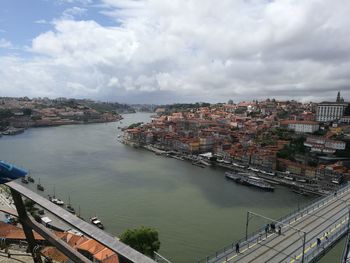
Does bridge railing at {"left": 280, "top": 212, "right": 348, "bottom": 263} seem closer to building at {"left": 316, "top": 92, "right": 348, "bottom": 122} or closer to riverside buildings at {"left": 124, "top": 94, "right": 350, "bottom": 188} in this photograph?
riverside buildings at {"left": 124, "top": 94, "right": 350, "bottom": 188}

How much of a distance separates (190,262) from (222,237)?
1252mm

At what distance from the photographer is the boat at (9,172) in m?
0.77

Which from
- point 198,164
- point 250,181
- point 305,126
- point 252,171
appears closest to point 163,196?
point 250,181

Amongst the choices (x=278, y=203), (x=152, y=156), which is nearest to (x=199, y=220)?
(x=278, y=203)

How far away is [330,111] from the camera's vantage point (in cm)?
2297

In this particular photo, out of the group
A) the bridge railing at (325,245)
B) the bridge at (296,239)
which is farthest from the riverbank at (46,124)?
the bridge railing at (325,245)

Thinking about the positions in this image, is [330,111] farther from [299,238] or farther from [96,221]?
[96,221]

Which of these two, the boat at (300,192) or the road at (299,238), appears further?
the boat at (300,192)

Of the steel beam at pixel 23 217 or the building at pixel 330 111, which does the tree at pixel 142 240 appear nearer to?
the steel beam at pixel 23 217

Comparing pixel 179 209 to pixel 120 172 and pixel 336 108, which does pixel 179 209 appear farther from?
pixel 336 108

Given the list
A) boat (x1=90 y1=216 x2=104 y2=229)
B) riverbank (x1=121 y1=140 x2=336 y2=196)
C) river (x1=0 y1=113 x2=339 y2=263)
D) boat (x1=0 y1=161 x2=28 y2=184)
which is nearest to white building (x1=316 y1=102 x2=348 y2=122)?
riverbank (x1=121 y1=140 x2=336 y2=196)

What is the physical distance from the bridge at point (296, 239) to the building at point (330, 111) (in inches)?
704

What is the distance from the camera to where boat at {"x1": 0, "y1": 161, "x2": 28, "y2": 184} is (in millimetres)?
769

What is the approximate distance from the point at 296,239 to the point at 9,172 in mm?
4828
